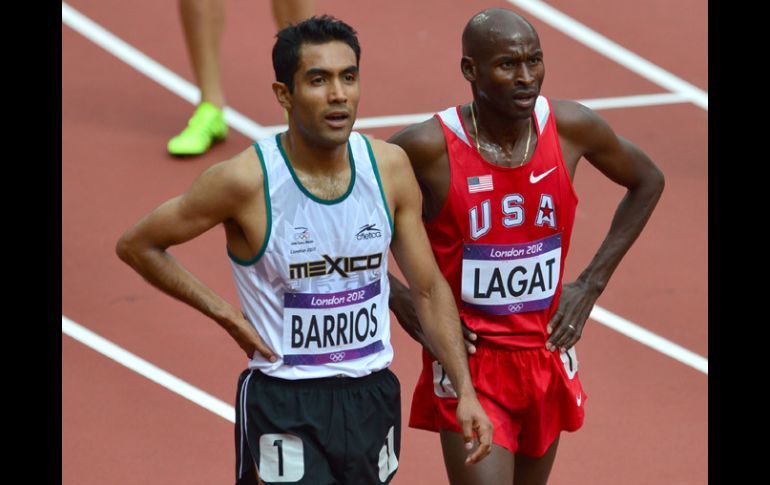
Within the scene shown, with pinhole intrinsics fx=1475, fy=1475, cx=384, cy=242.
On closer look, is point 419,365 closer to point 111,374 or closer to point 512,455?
point 111,374

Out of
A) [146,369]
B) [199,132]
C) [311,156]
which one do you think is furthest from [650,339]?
[311,156]

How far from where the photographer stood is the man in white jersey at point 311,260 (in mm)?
4645

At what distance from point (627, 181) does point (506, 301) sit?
73cm

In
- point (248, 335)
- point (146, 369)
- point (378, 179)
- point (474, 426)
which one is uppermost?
point (378, 179)

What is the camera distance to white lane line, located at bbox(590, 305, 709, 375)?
762 cm

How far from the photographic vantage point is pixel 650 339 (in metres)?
7.79

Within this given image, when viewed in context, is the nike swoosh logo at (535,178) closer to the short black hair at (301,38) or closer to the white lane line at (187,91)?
the short black hair at (301,38)

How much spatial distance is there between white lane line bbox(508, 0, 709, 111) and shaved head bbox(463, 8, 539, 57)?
5.15 meters

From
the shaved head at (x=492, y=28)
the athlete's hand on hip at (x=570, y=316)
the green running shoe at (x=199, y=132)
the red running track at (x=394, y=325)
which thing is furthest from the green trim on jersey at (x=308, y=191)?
the green running shoe at (x=199, y=132)

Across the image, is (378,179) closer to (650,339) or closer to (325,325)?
(325,325)

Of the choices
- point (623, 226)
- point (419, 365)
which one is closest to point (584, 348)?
point (419, 365)

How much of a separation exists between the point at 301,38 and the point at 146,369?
3.20 meters

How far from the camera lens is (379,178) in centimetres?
479

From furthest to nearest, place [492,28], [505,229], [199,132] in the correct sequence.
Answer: [199,132]
[505,229]
[492,28]
